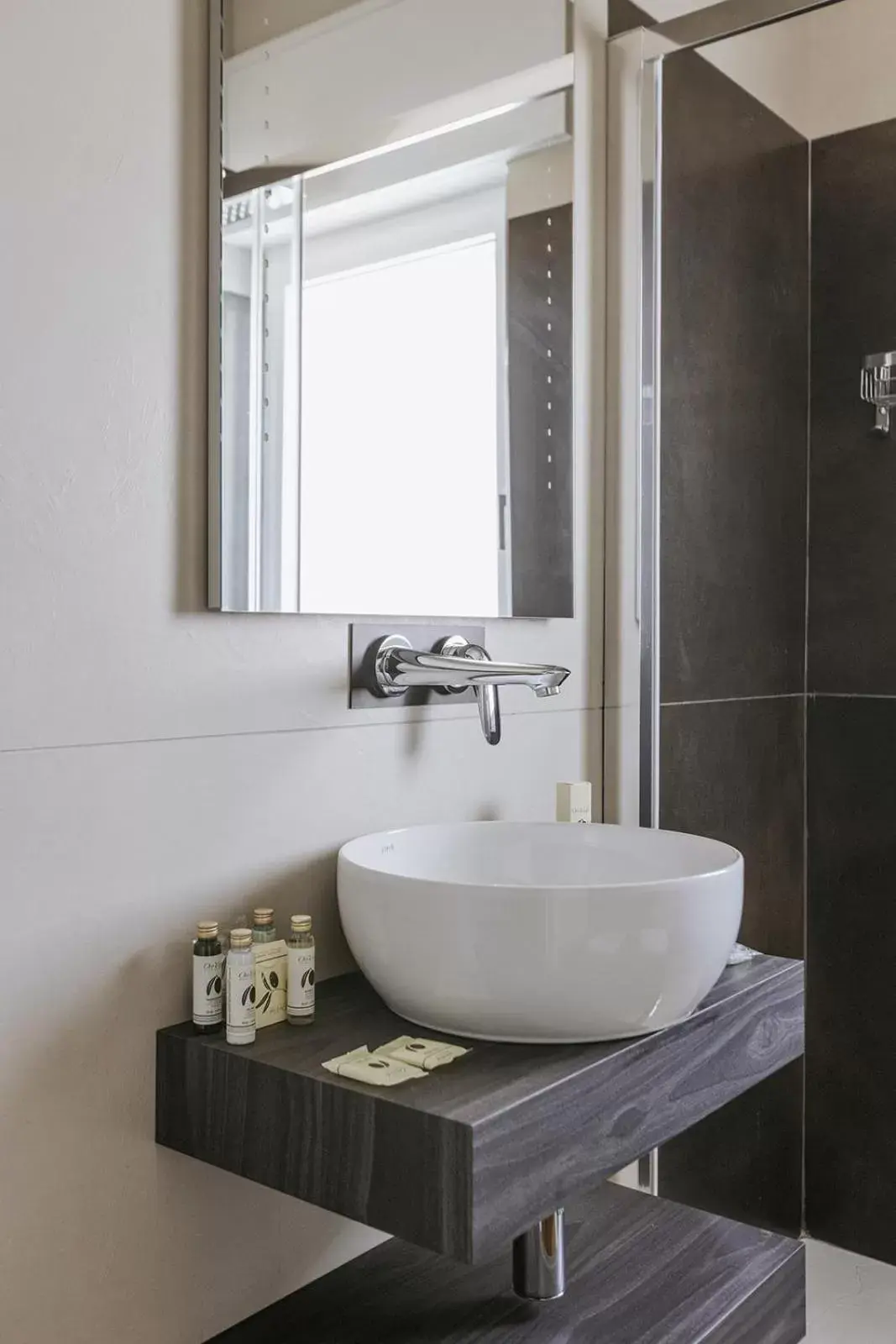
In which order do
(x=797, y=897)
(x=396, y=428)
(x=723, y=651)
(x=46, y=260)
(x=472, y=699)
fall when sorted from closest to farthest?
(x=46, y=260)
(x=396, y=428)
(x=472, y=699)
(x=723, y=651)
(x=797, y=897)

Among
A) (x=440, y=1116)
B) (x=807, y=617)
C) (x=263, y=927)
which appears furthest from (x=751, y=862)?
(x=440, y=1116)

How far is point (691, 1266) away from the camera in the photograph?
1.39 meters

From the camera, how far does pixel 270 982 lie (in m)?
1.22

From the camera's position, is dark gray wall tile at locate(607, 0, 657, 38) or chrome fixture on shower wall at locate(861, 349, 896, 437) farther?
chrome fixture on shower wall at locate(861, 349, 896, 437)

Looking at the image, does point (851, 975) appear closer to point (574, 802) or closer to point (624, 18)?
point (574, 802)

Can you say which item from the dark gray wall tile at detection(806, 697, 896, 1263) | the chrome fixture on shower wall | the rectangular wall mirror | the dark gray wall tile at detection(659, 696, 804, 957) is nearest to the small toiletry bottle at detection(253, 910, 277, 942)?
the rectangular wall mirror

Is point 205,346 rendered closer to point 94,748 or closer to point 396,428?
point 396,428

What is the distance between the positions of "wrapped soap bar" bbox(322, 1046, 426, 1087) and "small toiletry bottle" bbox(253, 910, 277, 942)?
150 mm

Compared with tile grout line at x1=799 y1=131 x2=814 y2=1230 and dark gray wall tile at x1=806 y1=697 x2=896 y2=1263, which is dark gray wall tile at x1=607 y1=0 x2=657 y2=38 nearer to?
tile grout line at x1=799 y1=131 x2=814 y2=1230

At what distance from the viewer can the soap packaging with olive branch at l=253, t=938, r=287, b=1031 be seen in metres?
1.21

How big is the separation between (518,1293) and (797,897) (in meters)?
1.18

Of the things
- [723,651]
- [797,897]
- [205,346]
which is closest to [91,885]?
[205,346]

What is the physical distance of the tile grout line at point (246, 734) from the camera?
1.11m

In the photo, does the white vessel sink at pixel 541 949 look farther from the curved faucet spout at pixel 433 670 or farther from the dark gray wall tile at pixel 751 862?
the dark gray wall tile at pixel 751 862
